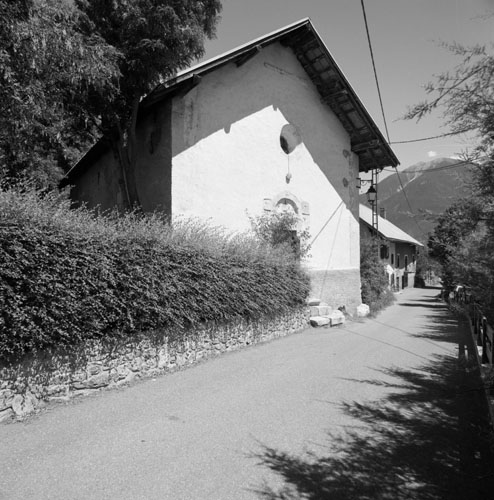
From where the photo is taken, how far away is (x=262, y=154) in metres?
13.1

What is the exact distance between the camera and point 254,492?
335cm

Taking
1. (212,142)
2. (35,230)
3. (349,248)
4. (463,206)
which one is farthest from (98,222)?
(349,248)

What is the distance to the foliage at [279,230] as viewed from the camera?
1261cm

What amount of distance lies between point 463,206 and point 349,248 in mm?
13277

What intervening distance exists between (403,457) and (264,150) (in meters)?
10.8

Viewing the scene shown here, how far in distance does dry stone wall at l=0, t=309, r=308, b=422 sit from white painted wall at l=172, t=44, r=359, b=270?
4152mm

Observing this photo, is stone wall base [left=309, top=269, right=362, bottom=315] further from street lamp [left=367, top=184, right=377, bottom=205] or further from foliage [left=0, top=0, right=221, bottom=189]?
foliage [left=0, top=0, right=221, bottom=189]

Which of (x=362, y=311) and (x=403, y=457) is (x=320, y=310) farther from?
(x=403, y=457)

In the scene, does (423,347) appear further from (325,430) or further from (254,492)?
(254,492)

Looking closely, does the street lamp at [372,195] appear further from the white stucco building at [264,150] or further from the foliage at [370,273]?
the foliage at [370,273]

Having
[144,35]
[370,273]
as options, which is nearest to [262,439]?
[144,35]

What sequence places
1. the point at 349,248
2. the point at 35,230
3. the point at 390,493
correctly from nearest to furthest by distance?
1. the point at 390,493
2. the point at 35,230
3. the point at 349,248

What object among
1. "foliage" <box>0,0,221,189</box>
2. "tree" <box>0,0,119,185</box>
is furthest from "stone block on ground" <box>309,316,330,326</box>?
"tree" <box>0,0,119,185</box>

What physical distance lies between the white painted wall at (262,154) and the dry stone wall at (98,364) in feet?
13.6
